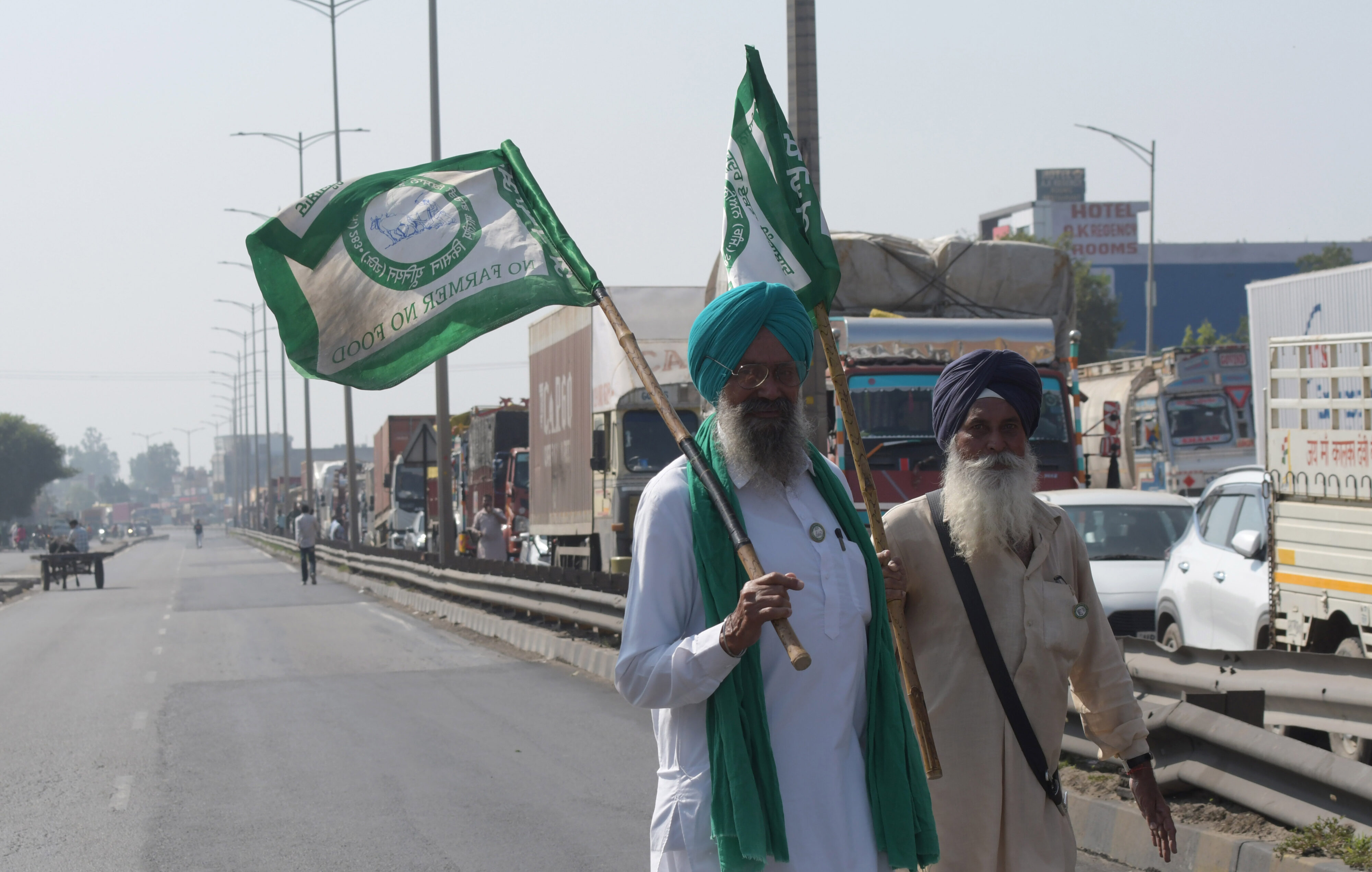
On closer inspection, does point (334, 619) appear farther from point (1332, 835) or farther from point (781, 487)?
point (781, 487)

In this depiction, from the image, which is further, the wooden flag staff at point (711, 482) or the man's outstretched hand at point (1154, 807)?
the man's outstretched hand at point (1154, 807)

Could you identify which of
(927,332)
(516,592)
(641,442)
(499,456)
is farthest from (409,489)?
(927,332)

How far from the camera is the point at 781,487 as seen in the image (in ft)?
9.90

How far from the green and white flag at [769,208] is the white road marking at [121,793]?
5.84 meters

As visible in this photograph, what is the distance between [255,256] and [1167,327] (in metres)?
97.1

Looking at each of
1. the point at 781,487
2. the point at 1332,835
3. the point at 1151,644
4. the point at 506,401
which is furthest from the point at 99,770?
the point at 506,401

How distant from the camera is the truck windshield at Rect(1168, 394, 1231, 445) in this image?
2923 cm

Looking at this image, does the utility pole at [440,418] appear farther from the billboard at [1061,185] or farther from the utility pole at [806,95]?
the billboard at [1061,185]

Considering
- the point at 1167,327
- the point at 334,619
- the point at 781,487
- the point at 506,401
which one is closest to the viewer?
the point at 781,487

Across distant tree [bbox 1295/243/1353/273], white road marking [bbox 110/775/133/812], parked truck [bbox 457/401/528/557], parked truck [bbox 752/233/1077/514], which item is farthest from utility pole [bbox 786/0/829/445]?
distant tree [bbox 1295/243/1353/273]

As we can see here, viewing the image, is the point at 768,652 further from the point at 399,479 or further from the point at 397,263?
the point at 399,479

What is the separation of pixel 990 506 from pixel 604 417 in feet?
58.4

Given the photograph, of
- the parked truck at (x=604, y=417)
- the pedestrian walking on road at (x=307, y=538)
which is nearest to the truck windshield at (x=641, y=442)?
the parked truck at (x=604, y=417)

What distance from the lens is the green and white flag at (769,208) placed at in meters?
4.19
